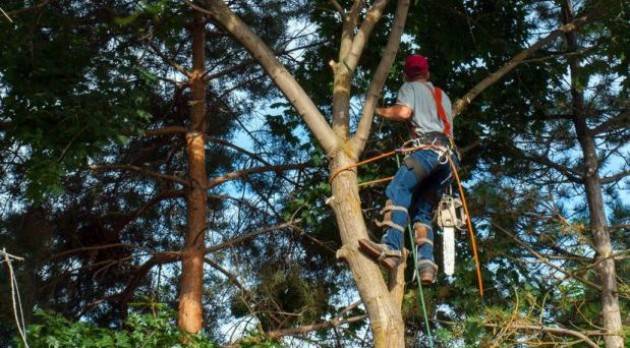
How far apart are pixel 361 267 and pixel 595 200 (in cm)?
558

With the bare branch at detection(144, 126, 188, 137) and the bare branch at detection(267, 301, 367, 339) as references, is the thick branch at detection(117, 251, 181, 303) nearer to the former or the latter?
the bare branch at detection(144, 126, 188, 137)

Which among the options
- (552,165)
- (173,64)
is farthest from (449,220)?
(173,64)

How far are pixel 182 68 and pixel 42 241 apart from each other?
2467mm

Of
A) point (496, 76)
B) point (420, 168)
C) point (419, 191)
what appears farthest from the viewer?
point (496, 76)

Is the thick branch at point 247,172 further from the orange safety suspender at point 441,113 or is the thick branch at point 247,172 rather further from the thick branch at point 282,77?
the orange safety suspender at point 441,113

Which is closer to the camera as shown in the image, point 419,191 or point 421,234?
point 421,234

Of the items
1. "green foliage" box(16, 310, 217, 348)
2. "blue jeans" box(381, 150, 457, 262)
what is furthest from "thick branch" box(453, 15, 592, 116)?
"green foliage" box(16, 310, 217, 348)

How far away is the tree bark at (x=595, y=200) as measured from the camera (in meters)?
10.3

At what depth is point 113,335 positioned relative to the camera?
870 cm

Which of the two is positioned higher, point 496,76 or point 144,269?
point 496,76

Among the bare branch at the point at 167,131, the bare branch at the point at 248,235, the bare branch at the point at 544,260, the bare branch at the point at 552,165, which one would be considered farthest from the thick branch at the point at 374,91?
the bare branch at the point at 552,165

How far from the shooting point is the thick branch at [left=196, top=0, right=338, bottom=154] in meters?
7.45

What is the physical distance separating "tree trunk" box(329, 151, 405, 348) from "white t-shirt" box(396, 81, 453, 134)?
60cm

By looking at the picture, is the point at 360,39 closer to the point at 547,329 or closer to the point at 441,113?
the point at 441,113
